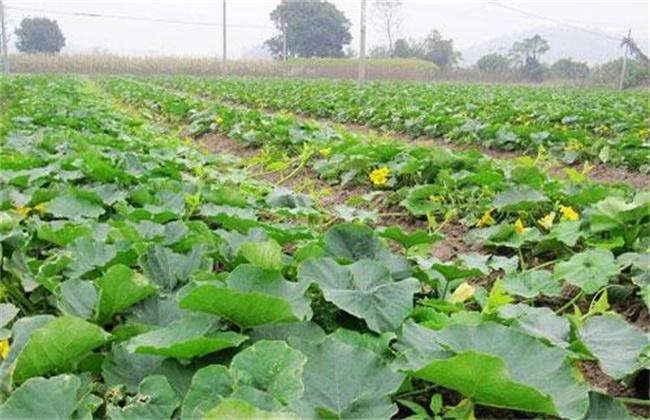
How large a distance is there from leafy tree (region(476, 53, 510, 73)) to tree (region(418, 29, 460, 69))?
6075 mm

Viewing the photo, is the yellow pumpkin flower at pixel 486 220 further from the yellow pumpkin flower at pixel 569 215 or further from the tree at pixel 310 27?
the tree at pixel 310 27

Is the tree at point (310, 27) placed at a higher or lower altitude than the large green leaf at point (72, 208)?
higher

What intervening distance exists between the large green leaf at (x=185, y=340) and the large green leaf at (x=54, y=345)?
0.08 m

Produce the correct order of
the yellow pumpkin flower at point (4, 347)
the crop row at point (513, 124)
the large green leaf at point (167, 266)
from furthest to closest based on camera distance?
the crop row at point (513, 124)
the large green leaf at point (167, 266)
the yellow pumpkin flower at point (4, 347)

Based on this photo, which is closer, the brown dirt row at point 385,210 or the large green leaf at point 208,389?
the large green leaf at point 208,389

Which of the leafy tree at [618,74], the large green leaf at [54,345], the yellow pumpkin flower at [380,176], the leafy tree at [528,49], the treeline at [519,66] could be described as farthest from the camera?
the leafy tree at [528,49]

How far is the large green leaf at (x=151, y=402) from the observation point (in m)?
1.06

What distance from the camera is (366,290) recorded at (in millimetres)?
1477

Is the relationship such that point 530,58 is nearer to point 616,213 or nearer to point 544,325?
point 616,213

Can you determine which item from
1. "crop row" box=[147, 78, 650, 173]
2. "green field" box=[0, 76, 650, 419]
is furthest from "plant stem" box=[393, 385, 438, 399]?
"crop row" box=[147, 78, 650, 173]

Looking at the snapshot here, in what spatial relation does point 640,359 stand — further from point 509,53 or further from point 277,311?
point 509,53

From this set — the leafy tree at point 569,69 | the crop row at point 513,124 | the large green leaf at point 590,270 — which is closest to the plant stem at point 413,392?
the large green leaf at point 590,270

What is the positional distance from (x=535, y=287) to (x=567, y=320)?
526 millimetres

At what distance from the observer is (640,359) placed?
4.47ft
